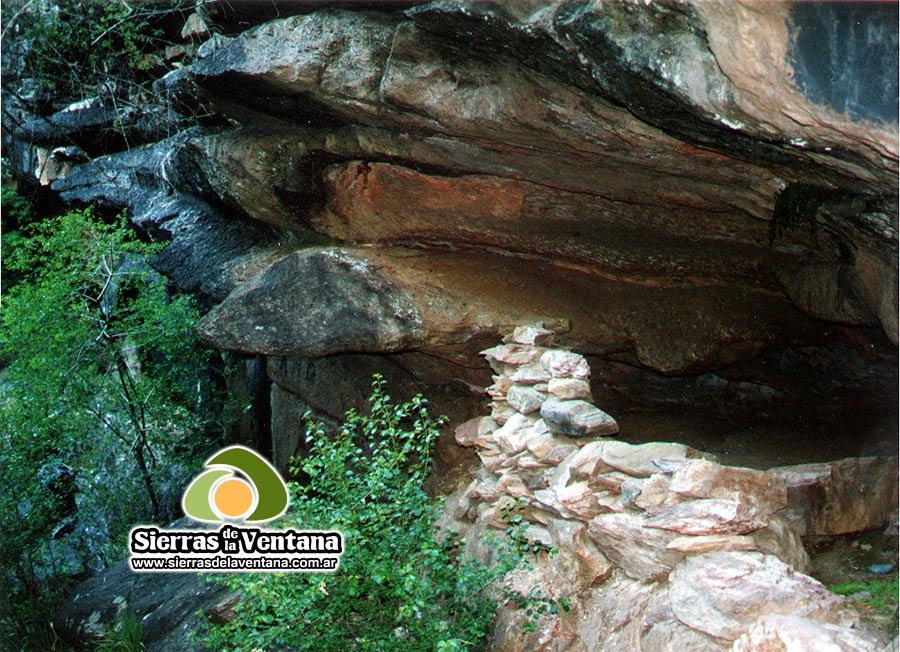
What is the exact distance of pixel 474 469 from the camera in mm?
7977

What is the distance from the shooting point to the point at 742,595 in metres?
4.38

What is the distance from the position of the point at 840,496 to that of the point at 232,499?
11.7 ft

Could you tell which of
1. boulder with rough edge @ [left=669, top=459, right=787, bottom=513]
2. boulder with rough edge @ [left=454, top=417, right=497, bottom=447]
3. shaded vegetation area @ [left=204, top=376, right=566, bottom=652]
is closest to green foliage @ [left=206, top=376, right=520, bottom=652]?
shaded vegetation area @ [left=204, top=376, right=566, bottom=652]

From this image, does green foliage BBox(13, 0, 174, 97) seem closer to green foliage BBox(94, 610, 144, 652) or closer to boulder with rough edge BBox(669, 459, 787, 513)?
green foliage BBox(94, 610, 144, 652)

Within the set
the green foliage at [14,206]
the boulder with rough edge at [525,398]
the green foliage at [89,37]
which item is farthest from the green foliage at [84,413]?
the boulder with rough edge at [525,398]

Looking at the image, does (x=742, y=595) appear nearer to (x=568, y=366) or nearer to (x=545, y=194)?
(x=568, y=366)

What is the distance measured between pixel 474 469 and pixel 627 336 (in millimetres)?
1591

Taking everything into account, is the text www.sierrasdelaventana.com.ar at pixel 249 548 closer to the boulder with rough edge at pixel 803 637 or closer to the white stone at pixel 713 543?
the white stone at pixel 713 543

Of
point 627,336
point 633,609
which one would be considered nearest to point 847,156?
point 633,609

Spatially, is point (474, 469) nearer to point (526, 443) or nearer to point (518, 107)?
point (526, 443)

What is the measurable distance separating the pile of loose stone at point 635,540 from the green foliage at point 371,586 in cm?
39

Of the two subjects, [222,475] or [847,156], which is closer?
[847,156]

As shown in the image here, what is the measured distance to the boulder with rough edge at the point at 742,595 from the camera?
428cm

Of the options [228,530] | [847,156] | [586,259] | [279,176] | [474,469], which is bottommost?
[474,469]
